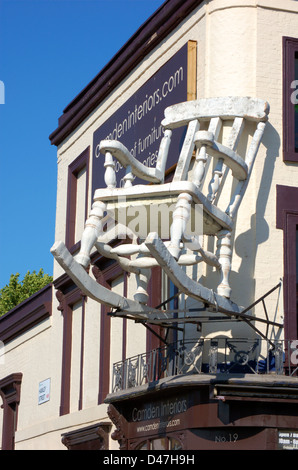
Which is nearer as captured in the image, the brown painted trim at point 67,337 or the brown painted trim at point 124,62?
the brown painted trim at point 124,62

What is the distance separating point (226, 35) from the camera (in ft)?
57.9

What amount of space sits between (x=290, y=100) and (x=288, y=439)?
5.77 metres

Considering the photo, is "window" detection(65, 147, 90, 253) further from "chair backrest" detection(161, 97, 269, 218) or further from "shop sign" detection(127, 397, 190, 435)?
"shop sign" detection(127, 397, 190, 435)

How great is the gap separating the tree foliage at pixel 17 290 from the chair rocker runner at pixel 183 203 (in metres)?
26.7

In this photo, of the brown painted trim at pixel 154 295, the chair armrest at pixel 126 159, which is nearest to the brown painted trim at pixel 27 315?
the brown painted trim at pixel 154 295

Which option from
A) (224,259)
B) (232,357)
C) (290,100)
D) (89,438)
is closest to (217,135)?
(290,100)

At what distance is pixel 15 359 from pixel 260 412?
13360 mm

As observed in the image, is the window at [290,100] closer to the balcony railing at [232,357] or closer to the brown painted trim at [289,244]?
the brown painted trim at [289,244]

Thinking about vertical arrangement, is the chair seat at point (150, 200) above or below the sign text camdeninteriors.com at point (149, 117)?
below

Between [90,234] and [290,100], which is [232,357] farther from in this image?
[290,100]

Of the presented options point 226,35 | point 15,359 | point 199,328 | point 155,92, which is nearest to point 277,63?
point 226,35

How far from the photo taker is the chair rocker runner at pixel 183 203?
1470 cm

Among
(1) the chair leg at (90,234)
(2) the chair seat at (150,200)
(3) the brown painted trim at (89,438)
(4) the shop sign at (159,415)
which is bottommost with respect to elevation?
(4) the shop sign at (159,415)
